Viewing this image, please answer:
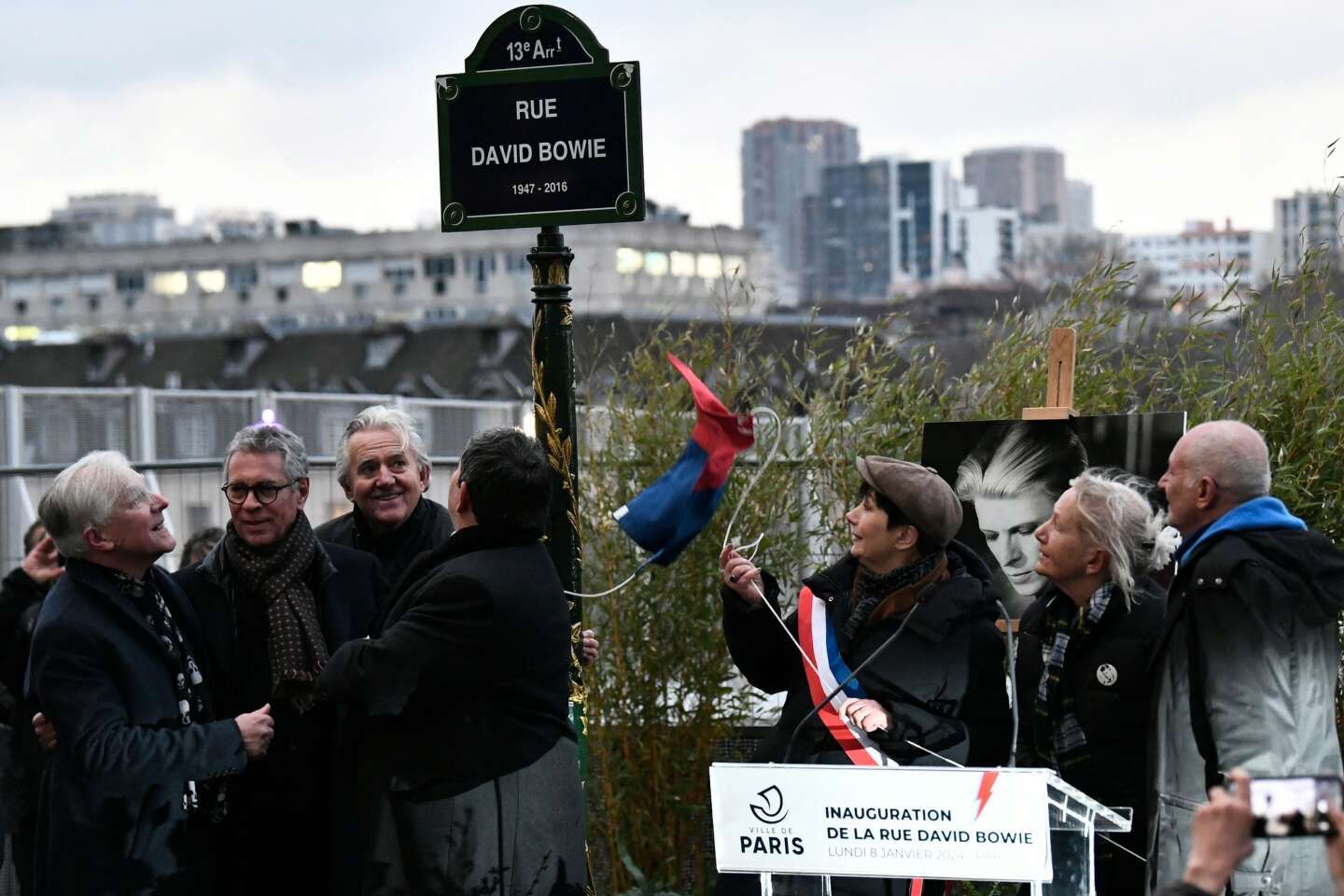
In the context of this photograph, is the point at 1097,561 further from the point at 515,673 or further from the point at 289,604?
the point at 289,604

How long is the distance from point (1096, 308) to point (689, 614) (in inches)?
67.5

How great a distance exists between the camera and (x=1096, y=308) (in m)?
6.79

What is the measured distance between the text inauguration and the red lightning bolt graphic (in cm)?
185

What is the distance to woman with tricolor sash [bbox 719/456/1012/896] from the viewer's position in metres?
4.80

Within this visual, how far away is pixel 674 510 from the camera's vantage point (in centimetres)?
521

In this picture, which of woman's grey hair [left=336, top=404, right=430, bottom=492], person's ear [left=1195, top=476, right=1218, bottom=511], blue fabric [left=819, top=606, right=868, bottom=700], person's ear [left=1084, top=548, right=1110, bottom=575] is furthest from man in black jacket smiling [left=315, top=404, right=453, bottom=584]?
person's ear [left=1195, top=476, right=1218, bottom=511]

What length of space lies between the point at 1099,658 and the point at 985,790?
1067mm

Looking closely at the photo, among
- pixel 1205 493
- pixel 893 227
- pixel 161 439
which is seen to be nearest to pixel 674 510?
pixel 1205 493

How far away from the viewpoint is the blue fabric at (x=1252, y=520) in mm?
4582

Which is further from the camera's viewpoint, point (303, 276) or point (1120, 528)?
point (303, 276)

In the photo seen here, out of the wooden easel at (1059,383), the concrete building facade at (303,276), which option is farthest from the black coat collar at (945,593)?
the concrete building facade at (303,276)

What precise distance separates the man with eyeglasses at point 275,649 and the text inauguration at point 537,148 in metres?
0.89

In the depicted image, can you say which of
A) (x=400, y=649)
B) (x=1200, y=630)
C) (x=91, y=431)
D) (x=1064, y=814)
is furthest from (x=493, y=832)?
(x=91, y=431)

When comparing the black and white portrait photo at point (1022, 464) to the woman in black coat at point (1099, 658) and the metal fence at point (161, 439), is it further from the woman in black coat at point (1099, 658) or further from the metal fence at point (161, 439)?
the metal fence at point (161, 439)
